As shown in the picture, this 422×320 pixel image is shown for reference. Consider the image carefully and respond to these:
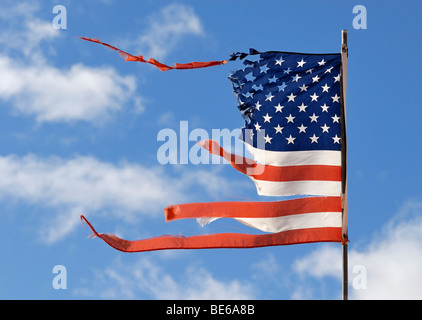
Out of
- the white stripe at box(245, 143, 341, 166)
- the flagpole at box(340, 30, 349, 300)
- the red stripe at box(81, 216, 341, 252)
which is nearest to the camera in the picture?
the flagpole at box(340, 30, 349, 300)

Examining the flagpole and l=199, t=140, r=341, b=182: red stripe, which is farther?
l=199, t=140, r=341, b=182: red stripe

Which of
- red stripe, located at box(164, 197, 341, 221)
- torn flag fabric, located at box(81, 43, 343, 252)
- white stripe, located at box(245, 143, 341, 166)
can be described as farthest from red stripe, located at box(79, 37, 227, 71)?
red stripe, located at box(164, 197, 341, 221)

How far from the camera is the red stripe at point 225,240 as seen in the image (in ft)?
76.6

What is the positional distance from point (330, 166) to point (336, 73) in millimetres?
2322

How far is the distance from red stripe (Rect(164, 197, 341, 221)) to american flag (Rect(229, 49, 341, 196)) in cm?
22

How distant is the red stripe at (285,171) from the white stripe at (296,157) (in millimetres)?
100

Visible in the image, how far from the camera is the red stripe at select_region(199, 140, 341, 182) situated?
23609mm

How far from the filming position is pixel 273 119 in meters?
24.1

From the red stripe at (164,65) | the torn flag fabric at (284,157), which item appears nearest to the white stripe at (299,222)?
the torn flag fabric at (284,157)

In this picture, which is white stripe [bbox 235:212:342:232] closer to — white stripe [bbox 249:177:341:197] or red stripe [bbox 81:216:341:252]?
red stripe [bbox 81:216:341:252]

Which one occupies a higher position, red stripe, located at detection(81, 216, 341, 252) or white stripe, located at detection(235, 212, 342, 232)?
white stripe, located at detection(235, 212, 342, 232)

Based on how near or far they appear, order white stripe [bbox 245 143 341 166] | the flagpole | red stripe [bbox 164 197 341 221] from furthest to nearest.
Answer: white stripe [bbox 245 143 341 166] < red stripe [bbox 164 197 341 221] < the flagpole
